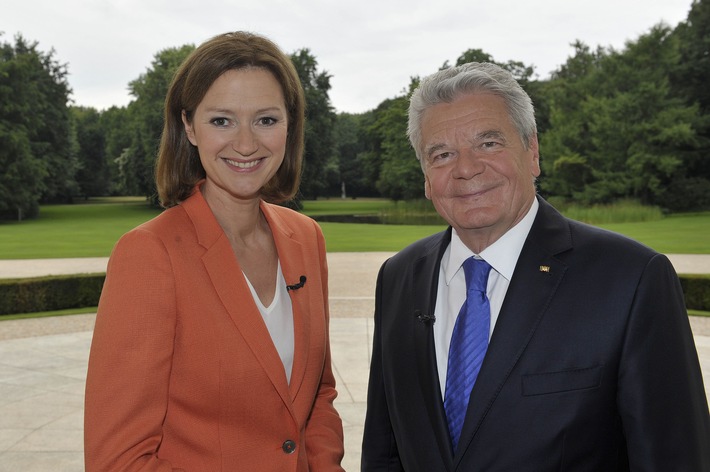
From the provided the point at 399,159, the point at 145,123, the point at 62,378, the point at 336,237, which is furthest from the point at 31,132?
the point at 62,378

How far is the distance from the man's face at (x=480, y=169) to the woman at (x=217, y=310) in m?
0.63

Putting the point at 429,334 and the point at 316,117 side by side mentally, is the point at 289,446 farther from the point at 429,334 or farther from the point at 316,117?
the point at 316,117

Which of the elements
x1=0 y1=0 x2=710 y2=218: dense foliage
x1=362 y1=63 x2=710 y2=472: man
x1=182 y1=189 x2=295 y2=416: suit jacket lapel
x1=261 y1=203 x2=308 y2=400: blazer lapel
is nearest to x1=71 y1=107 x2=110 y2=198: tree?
x1=0 y1=0 x2=710 y2=218: dense foliage

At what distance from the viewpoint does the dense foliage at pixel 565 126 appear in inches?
1734

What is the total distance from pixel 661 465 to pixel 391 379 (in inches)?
37.7

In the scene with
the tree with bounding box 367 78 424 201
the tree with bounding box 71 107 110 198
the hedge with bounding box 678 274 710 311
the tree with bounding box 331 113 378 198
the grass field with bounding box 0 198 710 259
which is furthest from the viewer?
the tree with bounding box 331 113 378 198

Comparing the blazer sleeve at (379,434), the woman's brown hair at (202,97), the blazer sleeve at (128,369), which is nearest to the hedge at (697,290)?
the blazer sleeve at (379,434)

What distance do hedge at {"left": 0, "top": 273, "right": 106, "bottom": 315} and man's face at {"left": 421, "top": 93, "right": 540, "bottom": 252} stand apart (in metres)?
12.1

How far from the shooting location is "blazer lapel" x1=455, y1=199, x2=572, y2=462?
6.61 ft

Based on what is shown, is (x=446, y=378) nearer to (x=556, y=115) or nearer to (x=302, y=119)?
(x=302, y=119)

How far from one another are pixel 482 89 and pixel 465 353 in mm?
999

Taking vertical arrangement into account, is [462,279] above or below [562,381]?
above

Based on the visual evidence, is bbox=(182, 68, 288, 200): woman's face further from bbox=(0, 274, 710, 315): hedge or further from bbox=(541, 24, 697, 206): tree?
bbox=(541, 24, 697, 206): tree

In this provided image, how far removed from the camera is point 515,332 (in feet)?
6.71
